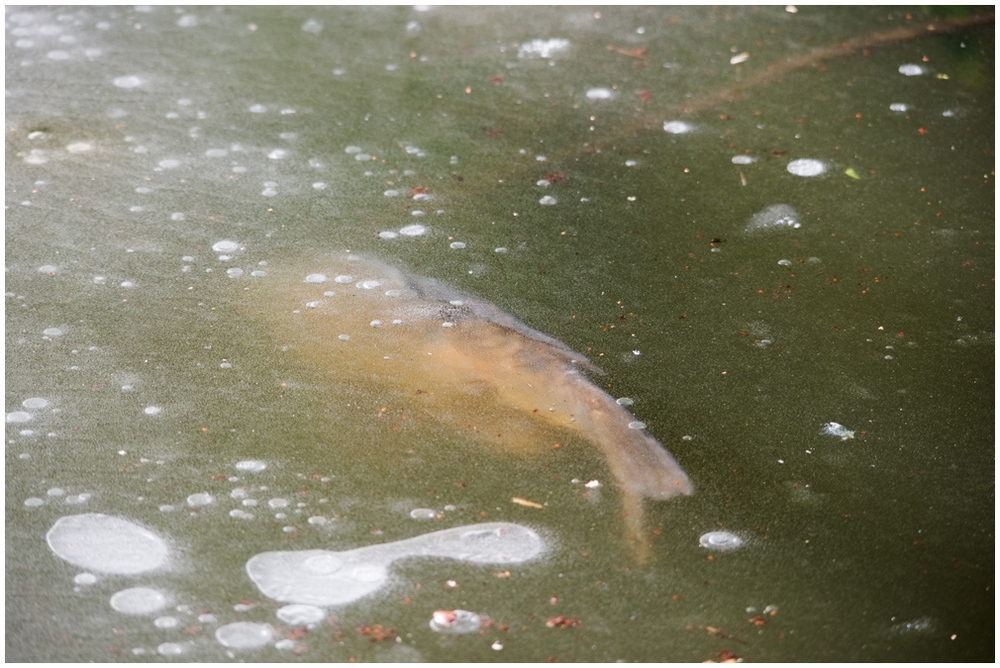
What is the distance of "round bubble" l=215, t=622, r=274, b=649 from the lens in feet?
5.97

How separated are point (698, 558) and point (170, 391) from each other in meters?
1.38

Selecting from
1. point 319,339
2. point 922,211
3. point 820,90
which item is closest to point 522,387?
point 319,339

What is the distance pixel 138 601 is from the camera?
1896mm

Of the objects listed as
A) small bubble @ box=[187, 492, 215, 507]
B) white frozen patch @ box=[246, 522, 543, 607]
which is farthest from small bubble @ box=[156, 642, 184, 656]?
small bubble @ box=[187, 492, 215, 507]

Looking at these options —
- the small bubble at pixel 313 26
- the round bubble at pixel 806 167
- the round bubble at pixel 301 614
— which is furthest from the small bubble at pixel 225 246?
the round bubble at pixel 806 167

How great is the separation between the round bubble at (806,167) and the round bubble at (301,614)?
234cm

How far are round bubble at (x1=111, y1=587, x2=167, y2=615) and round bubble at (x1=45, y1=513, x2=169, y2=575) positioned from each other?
0.17 ft

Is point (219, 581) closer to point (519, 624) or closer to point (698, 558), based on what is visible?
point (519, 624)

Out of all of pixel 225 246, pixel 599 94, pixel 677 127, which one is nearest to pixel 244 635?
pixel 225 246

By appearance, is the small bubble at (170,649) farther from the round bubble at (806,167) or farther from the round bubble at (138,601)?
the round bubble at (806,167)

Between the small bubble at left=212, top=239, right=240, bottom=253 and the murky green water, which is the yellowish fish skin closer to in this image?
the murky green water

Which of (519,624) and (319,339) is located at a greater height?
(319,339)

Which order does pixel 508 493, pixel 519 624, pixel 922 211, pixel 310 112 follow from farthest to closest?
1. pixel 310 112
2. pixel 922 211
3. pixel 508 493
4. pixel 519 624

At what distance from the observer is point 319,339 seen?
102 inches
